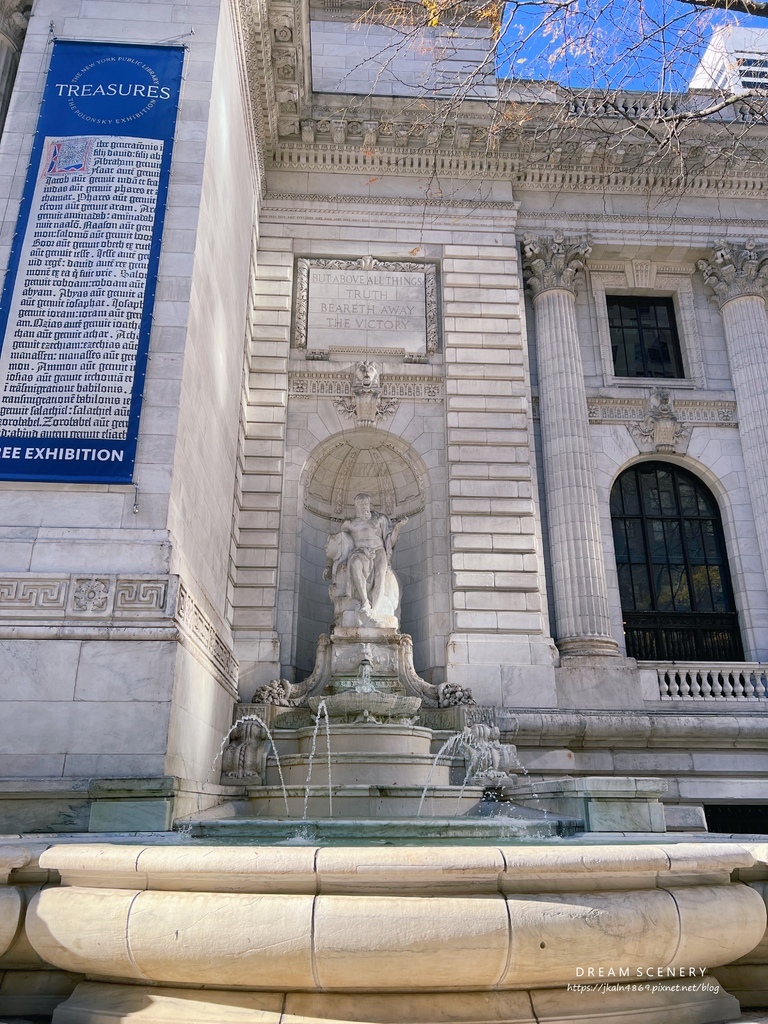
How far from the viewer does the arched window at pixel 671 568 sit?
17828 mm

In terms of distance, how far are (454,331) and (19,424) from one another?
11562 mm

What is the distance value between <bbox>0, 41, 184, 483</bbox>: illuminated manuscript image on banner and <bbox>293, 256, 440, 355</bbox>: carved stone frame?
7.59 meters

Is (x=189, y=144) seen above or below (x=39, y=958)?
above

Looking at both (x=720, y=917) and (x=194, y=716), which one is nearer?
(x=720, y=917)

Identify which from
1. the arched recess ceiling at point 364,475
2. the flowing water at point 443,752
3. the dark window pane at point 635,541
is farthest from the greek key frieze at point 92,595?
the dark window pane at point 635,541

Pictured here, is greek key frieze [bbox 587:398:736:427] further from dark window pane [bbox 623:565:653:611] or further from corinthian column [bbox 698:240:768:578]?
dark window pane [bbox 623:565:653:611]

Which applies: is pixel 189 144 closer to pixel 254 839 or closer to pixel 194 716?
pixel 194 716

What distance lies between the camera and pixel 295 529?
17.2m

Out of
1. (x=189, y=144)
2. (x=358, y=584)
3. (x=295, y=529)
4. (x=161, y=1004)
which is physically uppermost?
(x=189, y=144)

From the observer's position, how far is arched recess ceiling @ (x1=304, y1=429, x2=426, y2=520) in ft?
59.8

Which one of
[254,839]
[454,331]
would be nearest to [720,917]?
[254,839]

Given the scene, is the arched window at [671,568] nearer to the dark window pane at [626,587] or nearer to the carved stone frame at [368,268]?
the dark window pane at [626,587]

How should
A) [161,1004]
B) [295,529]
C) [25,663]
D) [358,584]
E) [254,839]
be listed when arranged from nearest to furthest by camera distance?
[161,1004] → [254,839] → [25,663] → [358,584] → [295,529]

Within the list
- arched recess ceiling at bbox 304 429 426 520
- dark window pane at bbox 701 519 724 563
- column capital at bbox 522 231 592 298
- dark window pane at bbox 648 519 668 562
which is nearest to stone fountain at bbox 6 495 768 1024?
arched recess ceiling at bbox 304 429 426 520
